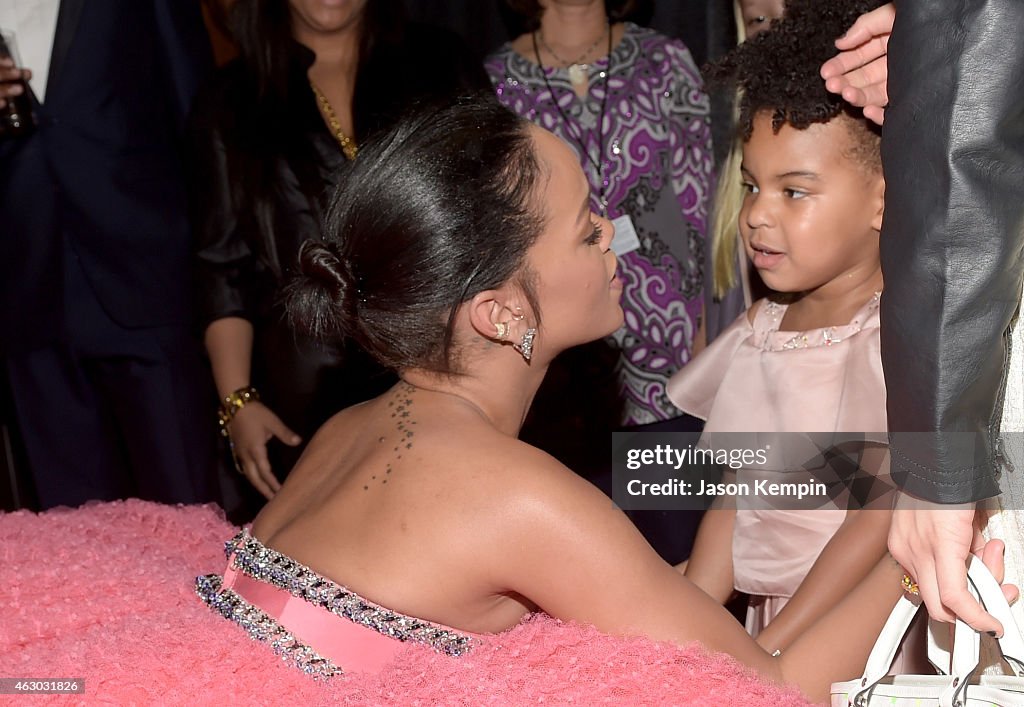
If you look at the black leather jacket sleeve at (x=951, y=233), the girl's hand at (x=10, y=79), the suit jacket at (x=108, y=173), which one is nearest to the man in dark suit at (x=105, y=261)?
the suit jacket at (x=108, y=173)

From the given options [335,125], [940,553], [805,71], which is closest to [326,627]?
[940,553]

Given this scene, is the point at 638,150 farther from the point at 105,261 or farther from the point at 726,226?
the point at 105,261

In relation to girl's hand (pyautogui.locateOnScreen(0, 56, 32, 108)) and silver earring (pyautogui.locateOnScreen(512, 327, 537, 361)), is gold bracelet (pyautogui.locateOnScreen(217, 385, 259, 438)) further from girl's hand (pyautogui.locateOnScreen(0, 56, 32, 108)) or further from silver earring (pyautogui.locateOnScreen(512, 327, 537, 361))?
silver earring (pyautogui.locateOnScreen(512, 327, 537, 361))

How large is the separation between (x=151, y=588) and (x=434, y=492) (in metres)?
0.45

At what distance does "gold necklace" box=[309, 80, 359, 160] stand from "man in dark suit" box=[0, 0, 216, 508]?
0.49 meters

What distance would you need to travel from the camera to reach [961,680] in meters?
1.16

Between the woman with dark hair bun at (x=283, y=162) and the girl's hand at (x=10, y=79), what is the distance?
0.39 metres

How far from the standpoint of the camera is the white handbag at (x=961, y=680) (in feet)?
3.74

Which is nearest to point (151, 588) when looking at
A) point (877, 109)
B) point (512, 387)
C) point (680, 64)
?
point (512, 387)

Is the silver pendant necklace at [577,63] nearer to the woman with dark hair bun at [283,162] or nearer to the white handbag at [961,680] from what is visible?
the woman with dark hair bun at [283,162]

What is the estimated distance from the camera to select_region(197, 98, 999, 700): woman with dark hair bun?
53.4 inches

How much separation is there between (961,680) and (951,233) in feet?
1.53

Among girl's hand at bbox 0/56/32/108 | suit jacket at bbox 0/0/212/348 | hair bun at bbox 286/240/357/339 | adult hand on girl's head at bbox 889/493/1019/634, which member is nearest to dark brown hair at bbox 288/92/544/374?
hair bun at bbox 286/240/357/339

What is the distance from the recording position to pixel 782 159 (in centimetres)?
188
